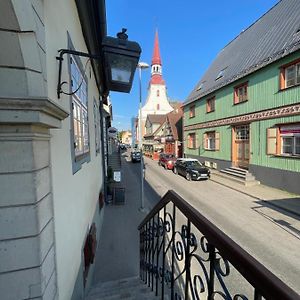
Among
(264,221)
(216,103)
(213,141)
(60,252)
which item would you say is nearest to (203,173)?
(213,141)

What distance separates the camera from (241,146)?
623 inches

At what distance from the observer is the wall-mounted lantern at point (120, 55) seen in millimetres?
2496

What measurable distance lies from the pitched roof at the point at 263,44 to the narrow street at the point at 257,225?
25.7 ft

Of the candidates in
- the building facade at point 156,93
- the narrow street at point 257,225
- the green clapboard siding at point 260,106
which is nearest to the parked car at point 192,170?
the green clapboard siding at point 260,106

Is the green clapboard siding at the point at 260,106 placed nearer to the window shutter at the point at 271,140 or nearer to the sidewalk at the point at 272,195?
the window shutter at the point at 271,140

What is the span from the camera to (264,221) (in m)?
7.80

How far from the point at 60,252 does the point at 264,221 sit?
7528 millimetres

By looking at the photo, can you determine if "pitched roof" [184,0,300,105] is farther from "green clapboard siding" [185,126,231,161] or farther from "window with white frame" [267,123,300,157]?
"window with white frame" [267,123,300,157]

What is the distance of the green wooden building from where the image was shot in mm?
11430

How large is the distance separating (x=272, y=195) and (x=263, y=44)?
10.0 meters

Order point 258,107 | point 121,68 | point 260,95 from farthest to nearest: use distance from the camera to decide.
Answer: point 258,107
point 260,95
point 121,68

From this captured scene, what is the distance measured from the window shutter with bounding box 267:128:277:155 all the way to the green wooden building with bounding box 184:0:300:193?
5cm

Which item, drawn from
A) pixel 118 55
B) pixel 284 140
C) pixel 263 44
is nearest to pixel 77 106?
pixel 118 55

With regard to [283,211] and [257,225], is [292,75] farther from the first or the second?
[257,225]
